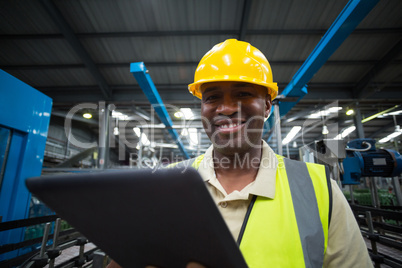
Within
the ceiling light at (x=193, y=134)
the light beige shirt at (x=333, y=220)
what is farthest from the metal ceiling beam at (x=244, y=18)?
the ceiling light at (x=193, y=134)

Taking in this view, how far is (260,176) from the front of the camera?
3.65ft

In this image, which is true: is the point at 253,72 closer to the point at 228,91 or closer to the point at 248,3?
the point at 228,91

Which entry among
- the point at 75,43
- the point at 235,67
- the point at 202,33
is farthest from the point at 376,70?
the point at 75,43

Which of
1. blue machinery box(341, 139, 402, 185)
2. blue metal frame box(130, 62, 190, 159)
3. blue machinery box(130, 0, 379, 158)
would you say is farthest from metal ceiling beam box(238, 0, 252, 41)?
blue machinery box(341, 139, 402, 185)

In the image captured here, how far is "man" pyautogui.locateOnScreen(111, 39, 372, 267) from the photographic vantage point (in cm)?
90

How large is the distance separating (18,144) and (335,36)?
440 centimetres

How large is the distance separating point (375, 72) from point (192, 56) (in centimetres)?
585

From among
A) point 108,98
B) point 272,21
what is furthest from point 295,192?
point 108,98

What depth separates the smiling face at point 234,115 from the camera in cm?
114

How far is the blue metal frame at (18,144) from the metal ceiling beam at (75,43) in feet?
9.68

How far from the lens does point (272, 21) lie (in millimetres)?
5152

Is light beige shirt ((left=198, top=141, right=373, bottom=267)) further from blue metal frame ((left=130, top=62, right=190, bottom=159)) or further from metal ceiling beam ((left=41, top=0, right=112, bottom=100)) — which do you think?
metal ceiling beam ((left=41, top=0, right=112, bottom=100))

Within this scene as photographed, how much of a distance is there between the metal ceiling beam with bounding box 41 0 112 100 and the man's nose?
549 centimetres

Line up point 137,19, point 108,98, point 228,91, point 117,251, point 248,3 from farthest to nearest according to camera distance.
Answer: point 108,98 < point 137,19 < point 248,3 < point 228,91 < point 117,251
